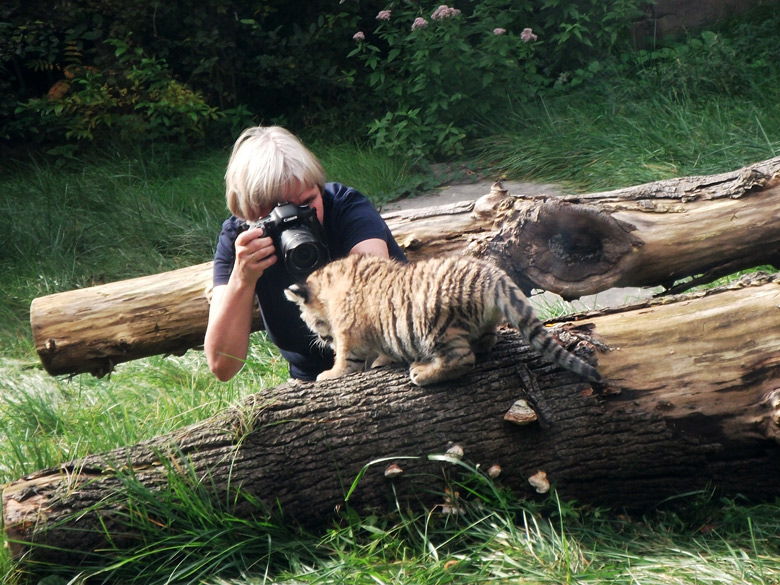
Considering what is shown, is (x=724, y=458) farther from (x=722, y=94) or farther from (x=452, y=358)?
(x=722, y=94)

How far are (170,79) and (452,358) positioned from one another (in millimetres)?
7715

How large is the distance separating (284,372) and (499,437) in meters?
1.93

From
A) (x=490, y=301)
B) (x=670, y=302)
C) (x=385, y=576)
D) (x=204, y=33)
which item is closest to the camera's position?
(x=385, y=576)

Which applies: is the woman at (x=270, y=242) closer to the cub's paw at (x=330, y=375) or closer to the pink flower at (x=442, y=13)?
the cub's paw at (x=330, y=375)

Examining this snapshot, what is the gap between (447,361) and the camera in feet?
10.2

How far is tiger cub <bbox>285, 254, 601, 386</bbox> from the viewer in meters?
3.03

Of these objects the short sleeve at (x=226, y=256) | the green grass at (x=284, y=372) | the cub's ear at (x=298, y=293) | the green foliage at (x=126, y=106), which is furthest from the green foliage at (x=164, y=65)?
the cub's ear at (x=298, y=293)

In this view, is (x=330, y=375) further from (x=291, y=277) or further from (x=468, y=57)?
(x=468, y=57)

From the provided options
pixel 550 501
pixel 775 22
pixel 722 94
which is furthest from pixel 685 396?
pixel 775 22

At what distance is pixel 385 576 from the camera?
9.39 ft

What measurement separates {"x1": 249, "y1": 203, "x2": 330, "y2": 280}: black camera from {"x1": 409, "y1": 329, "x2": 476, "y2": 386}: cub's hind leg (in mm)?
642

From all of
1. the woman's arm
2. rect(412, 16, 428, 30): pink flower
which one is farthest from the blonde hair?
rect(412, 16, 428, 30): pink flower

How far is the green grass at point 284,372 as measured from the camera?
2.92m

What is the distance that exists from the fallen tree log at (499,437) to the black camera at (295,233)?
0.52m
